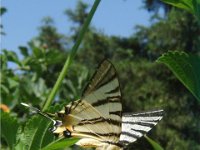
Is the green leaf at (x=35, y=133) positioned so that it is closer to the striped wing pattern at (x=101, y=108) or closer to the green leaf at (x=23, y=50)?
the striped wing pattern at (x=101, y=108)

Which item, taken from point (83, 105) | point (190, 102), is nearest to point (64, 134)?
point (83, 105)

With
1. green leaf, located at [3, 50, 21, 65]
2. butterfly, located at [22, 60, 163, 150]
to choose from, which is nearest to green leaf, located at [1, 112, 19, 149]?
butterfly, located at [22, 60, 163, 150]

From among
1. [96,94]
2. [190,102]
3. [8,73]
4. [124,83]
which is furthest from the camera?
[124,83]

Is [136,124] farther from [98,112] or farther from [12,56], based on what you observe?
[12,56]

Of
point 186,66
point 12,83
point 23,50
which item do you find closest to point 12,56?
point 23,50

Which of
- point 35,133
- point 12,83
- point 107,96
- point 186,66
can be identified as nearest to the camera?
point 107,96

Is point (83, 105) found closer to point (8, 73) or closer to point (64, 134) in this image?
point (64, 134)
